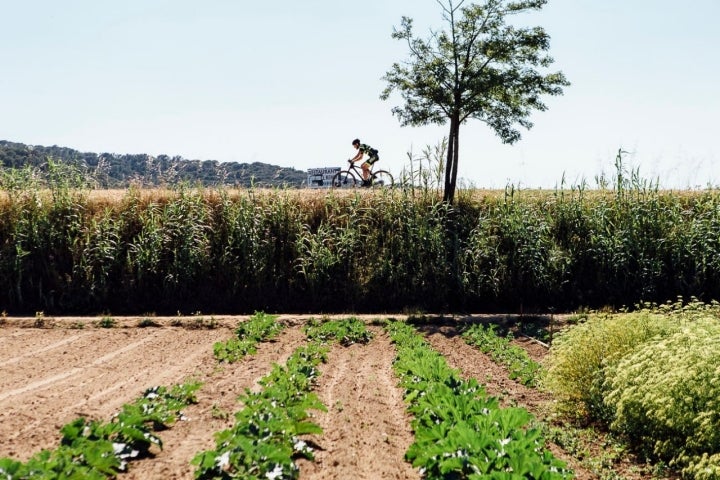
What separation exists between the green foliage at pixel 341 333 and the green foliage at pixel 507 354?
1619 mm

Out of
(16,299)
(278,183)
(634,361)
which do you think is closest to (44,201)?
(16,299)

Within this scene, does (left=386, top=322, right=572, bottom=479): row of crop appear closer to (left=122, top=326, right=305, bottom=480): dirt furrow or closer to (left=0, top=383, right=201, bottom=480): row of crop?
(left=122, top=326, right=305, bottom=480): dirt furrow

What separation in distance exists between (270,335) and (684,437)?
20.5 feet

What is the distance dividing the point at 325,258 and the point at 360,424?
7.06 metres

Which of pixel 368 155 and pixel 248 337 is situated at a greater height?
pixel 368 155

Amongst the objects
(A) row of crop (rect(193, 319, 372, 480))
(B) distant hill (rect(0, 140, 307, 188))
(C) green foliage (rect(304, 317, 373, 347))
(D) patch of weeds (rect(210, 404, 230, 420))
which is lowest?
(C) green foliage (rect(304, 317, 373, 347))

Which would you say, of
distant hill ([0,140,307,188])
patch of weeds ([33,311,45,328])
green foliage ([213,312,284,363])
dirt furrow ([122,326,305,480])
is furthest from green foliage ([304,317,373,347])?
distant hill ([0,140,307,188])

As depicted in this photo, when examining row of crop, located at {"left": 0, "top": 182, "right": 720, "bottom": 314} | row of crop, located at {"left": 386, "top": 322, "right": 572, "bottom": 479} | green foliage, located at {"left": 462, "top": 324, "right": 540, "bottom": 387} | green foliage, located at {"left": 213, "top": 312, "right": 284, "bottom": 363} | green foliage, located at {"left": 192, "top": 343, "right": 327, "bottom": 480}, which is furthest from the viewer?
row of crop, located at {"left": 0, "top": 182, "right": 720, "bottom": 314}

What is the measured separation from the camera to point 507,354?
8.31m

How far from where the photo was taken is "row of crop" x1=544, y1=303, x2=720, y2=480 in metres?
4.51

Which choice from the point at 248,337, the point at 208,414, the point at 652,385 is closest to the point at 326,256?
the point at 248,337

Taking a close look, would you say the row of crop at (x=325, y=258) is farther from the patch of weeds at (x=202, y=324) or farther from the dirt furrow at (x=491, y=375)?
the dirt furrow at (x=491, y=375)

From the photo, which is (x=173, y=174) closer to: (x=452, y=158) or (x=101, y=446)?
(x=452, y=158)

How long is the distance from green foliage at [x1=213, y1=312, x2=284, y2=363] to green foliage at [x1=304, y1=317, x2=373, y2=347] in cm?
61
